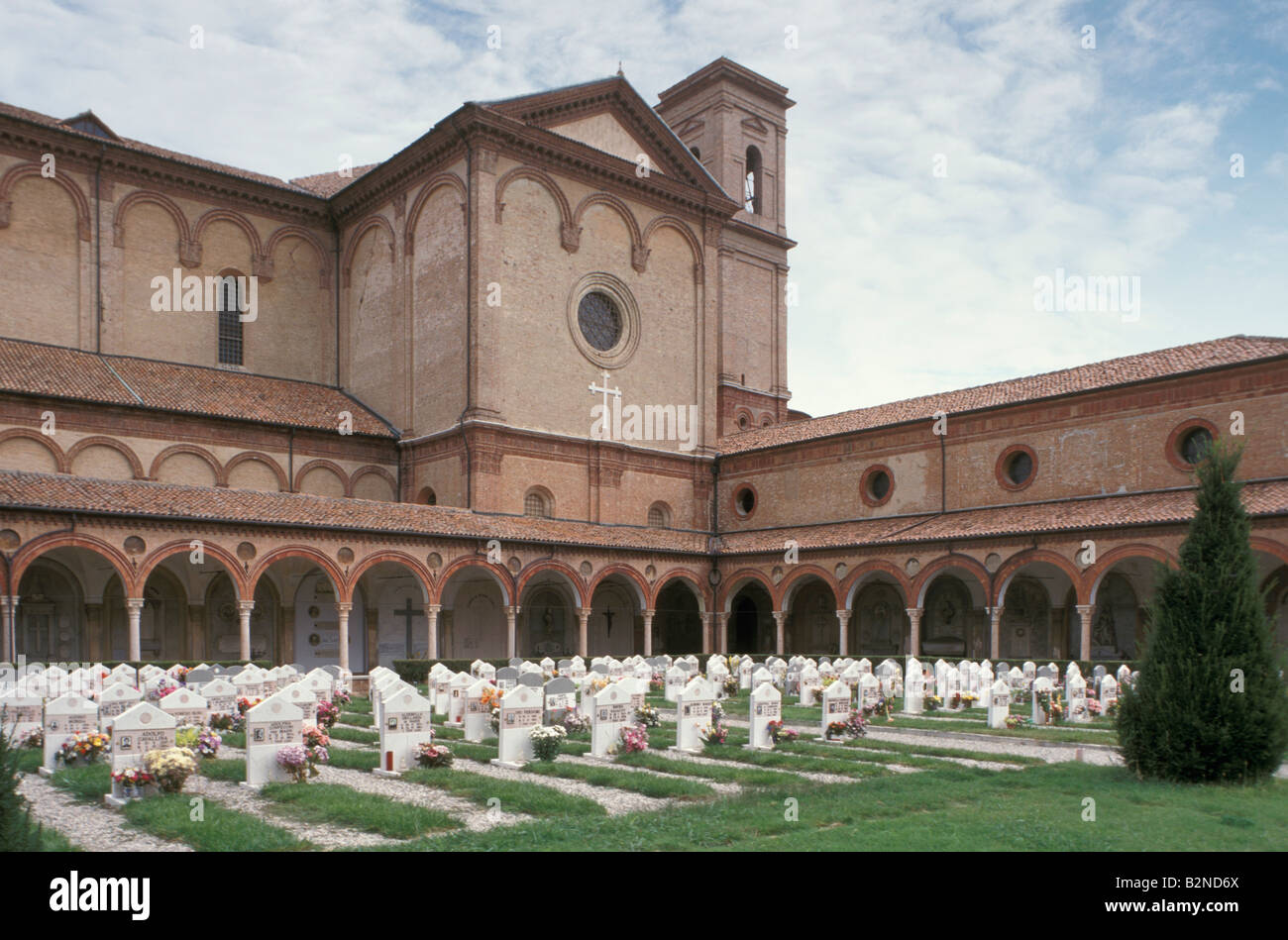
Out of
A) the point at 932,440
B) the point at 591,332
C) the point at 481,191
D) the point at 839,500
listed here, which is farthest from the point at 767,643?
Result: the point at 481,191

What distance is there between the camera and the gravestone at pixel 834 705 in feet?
54.8

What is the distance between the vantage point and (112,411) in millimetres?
29906

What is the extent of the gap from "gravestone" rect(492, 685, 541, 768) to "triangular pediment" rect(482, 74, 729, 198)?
2414cm

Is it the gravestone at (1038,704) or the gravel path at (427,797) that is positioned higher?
the gravel path at (427,797)

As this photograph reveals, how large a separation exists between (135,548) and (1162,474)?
25.7 meters

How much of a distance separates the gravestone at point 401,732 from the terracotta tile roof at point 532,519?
14.2m

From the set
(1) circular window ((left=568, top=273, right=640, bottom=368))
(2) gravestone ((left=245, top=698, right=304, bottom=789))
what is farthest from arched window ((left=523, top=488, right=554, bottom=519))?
(2) gravestone ((left=245, top=698, right=304, bottom=789))

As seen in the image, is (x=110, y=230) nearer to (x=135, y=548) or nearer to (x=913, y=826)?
(x=135, y=548)

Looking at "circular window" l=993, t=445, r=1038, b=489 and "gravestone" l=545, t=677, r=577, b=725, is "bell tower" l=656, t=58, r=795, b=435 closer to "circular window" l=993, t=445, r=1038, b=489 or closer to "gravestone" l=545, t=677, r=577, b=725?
"circular window" l=993, t=445, r=1038, b=489

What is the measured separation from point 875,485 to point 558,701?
20156mm

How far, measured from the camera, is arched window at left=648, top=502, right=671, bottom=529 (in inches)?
1512

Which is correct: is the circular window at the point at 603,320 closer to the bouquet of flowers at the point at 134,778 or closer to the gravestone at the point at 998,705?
the gravestone at the point at 998,705

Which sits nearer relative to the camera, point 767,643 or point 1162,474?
point 1162,474

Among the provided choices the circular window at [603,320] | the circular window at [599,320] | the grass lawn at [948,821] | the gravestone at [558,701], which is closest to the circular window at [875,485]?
the circular window at [603,320]
